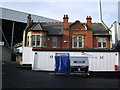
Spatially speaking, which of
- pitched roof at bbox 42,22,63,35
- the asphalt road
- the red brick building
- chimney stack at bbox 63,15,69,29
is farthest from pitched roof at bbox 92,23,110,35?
the asphalt road

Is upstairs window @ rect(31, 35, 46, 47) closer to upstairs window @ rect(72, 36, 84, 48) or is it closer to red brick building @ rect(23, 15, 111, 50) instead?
red brick building @ rect(23, 15, 111, 50)

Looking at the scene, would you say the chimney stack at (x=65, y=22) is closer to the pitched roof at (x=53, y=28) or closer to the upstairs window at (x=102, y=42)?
the pitched roof at (x=53, y=28)

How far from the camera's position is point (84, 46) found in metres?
28.9

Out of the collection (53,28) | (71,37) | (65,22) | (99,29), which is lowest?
(71,37)

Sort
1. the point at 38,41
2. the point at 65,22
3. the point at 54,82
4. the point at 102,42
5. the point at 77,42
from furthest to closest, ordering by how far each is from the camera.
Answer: the point at 65,22 < the point at 102,42 < the point at 77,42 < the point at 38,41 < the point at 54,82

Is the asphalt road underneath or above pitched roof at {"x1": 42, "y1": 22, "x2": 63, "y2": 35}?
underneath

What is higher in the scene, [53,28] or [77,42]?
[53,28]

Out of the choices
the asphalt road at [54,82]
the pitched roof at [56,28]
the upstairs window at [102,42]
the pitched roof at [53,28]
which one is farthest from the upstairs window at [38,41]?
the asphalt road at [54,82]

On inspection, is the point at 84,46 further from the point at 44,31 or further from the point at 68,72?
the point at 68,72

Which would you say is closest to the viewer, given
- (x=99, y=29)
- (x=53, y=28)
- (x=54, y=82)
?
(x=54, y=82)

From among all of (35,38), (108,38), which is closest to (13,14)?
(35,38)

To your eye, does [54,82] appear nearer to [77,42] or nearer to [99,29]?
[77,42]

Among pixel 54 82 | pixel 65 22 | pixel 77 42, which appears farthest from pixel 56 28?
pixel 54 82

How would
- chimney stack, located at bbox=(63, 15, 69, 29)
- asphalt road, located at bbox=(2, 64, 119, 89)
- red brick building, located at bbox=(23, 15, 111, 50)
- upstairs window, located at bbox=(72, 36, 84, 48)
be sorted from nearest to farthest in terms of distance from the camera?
asphalt road, located at bbox=(2, 64, 119, 89), red brick building, located at bbox=(23, 15, 111, 50), upstairs window, located at bbox=(72, 36, 84, 48), chimney stack, located at bbox=(63, 15, 69, 29)
